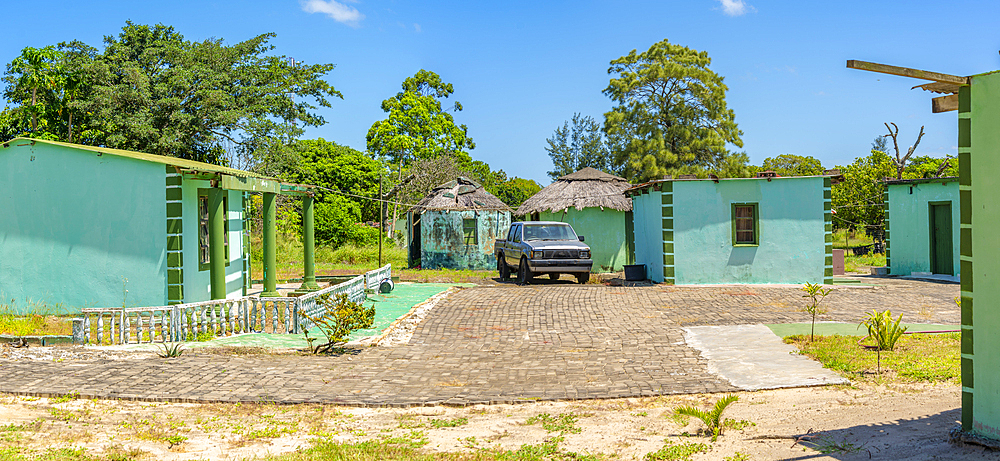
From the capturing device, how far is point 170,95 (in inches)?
974

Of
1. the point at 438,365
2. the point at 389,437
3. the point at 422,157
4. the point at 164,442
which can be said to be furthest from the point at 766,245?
the point at 422,157

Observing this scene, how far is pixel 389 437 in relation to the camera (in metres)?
5.69

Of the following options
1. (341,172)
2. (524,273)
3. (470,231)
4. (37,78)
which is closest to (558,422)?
(524,273)

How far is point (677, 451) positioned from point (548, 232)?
1483 centimetres

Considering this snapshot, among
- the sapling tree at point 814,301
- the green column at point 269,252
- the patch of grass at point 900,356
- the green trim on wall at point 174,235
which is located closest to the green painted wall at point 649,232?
the sapling tree at point 814,301

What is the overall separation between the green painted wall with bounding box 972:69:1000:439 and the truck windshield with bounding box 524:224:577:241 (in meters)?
14.9

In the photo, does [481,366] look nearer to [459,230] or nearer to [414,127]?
[459,230]

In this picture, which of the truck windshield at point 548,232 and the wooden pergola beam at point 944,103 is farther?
the truck windshield at point 548,232

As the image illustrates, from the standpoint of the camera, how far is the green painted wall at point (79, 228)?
41.0 feet

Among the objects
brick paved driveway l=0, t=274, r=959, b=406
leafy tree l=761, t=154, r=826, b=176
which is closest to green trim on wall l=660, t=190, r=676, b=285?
brick paved driveway l=0, t=274, r=959, b=406

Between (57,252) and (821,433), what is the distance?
1277cm

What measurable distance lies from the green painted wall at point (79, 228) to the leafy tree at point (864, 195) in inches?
1106

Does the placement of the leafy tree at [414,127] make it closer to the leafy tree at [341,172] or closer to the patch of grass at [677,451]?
the leafy tree at [341,172]

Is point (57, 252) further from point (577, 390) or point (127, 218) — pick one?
point (577, 390)
